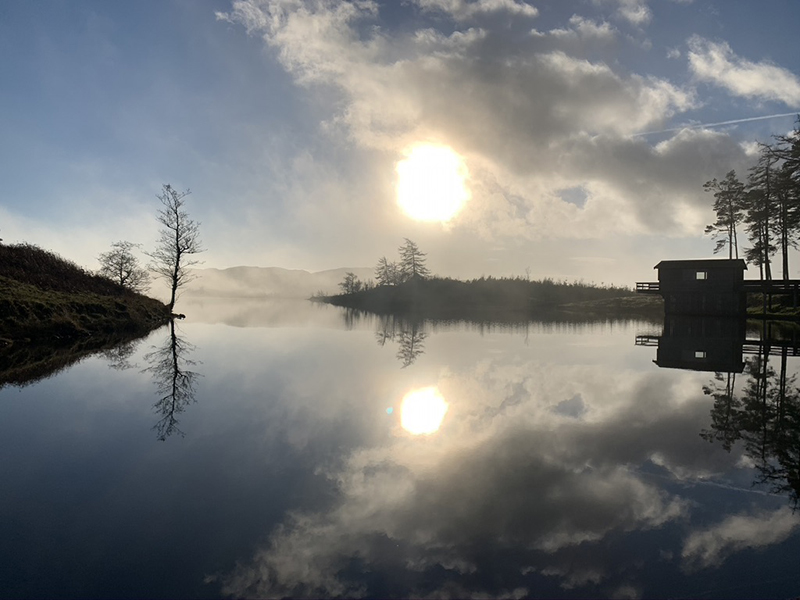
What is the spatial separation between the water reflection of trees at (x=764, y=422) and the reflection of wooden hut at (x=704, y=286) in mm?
38738

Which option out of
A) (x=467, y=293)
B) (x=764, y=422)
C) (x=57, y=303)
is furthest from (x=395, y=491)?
(x=467, y=293)

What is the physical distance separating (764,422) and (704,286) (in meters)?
48.2

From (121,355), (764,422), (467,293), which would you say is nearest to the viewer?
(764,422)

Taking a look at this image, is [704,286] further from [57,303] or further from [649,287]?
[57,303]

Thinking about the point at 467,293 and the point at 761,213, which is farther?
the point at 467,293

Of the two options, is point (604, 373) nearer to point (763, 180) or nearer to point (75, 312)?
point (75, 312)

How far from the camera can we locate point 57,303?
27219mm

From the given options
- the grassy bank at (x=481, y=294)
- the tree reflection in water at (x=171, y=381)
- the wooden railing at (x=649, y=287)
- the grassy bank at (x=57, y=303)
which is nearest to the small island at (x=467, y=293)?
the grassy bank at (x=481, y=294)

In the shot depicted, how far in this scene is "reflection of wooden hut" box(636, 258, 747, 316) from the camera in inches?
1981

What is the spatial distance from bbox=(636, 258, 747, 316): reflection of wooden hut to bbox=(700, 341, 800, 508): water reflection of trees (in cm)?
3874

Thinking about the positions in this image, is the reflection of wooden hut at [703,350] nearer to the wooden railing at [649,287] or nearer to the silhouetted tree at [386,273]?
the wooden railing at [649,287]

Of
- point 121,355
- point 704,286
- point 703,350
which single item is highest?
point 704,286

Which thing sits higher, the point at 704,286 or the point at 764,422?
the point at 704,286

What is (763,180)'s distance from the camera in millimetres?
56031
